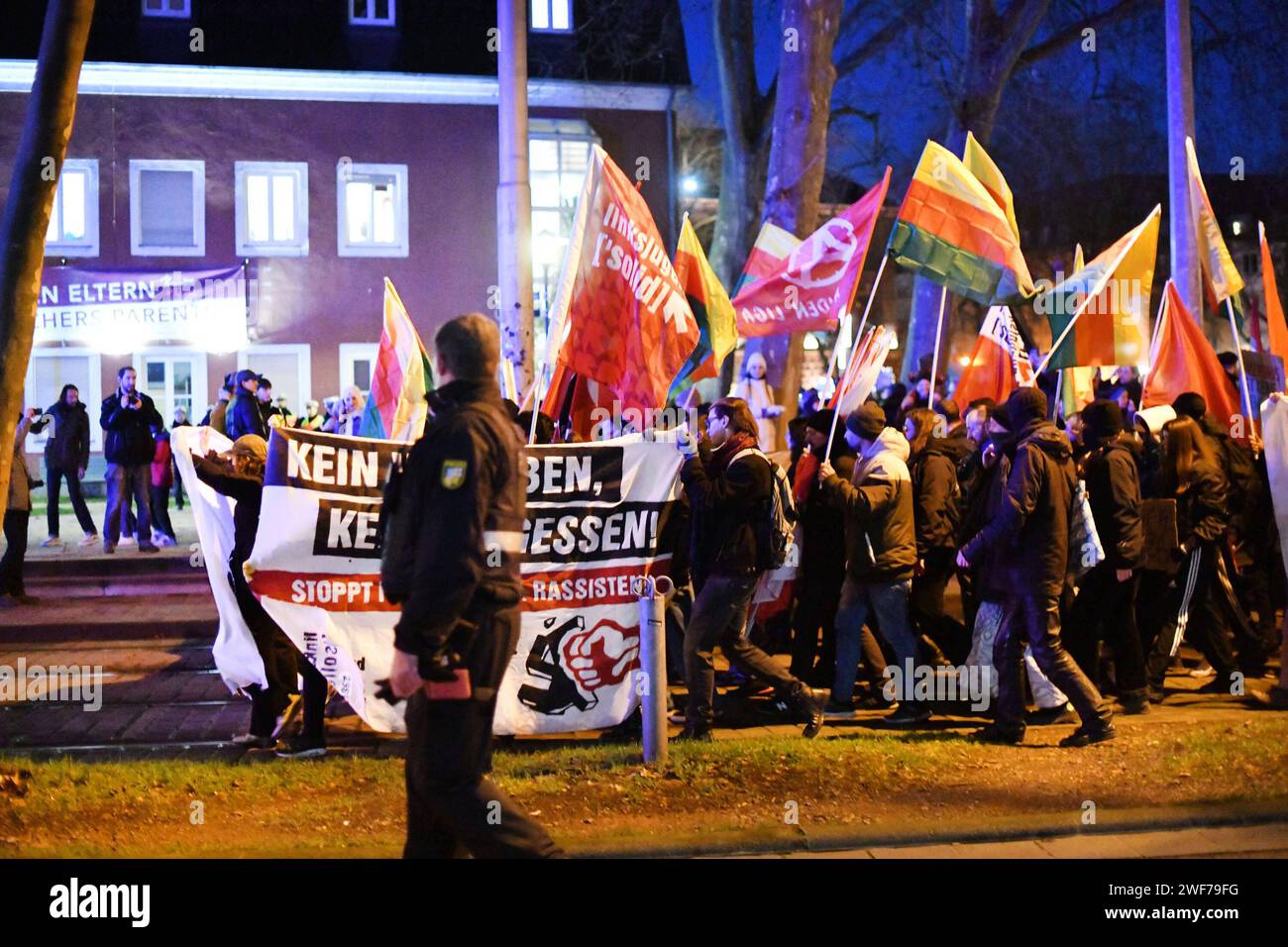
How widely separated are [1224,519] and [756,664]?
382 centimetres

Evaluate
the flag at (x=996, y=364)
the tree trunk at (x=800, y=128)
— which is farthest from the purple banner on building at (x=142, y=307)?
the flag at (x=996, y=364)

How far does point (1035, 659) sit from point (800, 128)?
8.91 meters

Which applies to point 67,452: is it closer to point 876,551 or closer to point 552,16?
point 876,551

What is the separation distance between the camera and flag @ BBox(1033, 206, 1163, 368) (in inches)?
379

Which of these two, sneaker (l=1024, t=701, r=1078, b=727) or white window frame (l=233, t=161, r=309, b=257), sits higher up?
white window frame (l=233, t=161, r=309, b=257)

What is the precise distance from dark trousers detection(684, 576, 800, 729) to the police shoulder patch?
3426 mm

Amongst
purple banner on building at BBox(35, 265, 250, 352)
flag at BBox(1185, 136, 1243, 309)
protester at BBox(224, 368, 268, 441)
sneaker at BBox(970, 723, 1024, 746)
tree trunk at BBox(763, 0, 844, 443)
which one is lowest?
sneaker at BBox(970, 723, 1024, 746)

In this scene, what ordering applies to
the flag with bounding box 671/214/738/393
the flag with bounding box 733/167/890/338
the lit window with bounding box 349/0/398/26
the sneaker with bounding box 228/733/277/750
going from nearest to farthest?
the sneaker with bounding box 228/733/277/750
the flag with bounding box 671/214/738/393
the flag with bounding box 733/167/890/338
the lit window with bounding box 349/0/398/26

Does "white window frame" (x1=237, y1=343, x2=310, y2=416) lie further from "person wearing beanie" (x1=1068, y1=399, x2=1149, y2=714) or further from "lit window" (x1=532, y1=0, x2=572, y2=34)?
"person wearing beanie" (x1=1068, y1=399, x2=1149, y2=714)

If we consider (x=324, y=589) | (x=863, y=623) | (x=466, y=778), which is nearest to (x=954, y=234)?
(x=863, y=623)

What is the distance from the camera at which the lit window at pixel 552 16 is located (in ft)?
80.4

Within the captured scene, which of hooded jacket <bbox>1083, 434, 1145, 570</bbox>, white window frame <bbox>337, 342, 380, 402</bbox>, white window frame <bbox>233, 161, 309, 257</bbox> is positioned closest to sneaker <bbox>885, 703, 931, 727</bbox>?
hooded jacket <bbox>1083, 434, 1145, 570</bbox>

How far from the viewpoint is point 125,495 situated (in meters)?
14.1

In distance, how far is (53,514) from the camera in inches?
576
